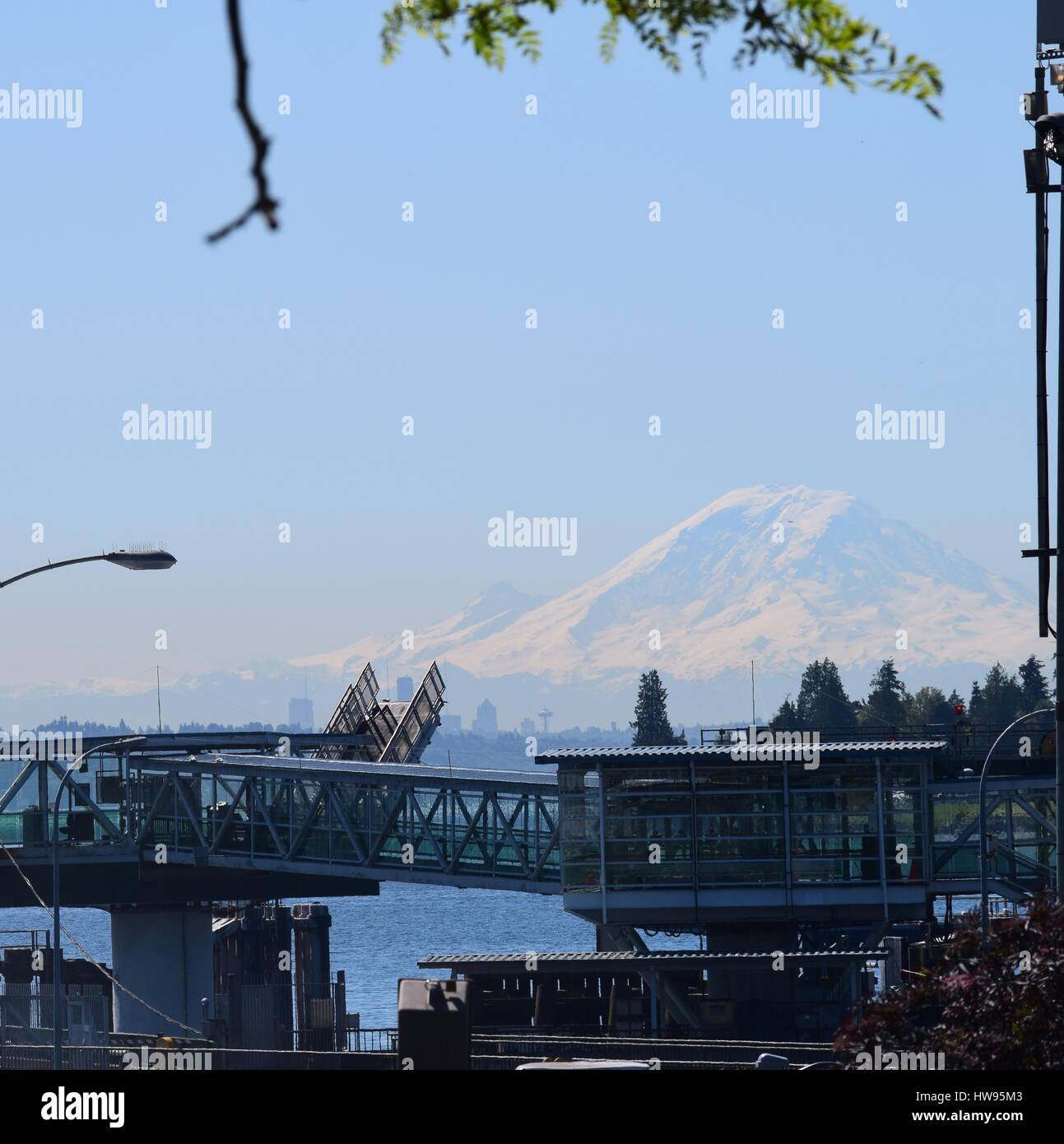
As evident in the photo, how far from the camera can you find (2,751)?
7394cm

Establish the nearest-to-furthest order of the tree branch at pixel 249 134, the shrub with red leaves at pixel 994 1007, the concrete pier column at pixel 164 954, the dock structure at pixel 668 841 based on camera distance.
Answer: the tree branch at pixel 249 134
the shrub with red leaves at pixel 994 1007
the dock structure at pixel 668 841
the concrete pier column at pixel 164 954

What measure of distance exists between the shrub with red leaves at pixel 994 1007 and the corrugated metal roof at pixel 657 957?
31075mm

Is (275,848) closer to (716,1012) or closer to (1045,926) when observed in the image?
(716,1012)

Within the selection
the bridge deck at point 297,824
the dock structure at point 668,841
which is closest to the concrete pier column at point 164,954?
the dock structure at point 668,841

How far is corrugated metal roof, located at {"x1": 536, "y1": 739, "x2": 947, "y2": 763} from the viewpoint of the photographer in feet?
196

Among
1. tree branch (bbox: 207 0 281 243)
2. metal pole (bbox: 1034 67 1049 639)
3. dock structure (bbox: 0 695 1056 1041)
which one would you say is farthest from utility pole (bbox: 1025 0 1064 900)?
dock structure (bbox: 0 695 1056 1041)

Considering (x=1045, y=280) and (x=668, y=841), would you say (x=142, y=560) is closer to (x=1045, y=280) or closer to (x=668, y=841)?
(x=1045, y=280)

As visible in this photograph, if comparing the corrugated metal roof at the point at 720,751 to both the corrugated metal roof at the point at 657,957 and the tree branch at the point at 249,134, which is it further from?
the tree branch at the point at 249,134

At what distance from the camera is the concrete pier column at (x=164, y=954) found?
79.3 metres

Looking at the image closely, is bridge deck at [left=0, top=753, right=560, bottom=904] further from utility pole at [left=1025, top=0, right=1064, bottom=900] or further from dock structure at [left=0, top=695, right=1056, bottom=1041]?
utility pole at [left=1025, top=0, right=1064, bottom=900]

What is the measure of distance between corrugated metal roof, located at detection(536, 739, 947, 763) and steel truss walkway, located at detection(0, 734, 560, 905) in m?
10.3
